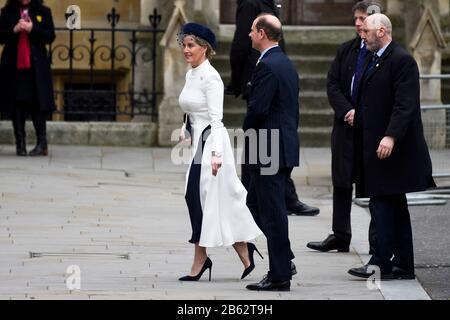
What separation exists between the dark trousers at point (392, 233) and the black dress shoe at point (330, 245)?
1140 millimetres

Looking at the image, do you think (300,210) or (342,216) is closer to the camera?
(342,216)

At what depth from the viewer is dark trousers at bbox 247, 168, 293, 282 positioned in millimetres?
10234

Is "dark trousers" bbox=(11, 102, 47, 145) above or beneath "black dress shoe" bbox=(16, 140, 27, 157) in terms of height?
above

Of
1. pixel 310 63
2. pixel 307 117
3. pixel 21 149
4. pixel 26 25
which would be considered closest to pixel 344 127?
pixel 26 25

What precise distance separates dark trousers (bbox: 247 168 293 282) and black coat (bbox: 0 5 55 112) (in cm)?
743

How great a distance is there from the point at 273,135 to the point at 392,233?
1.23 meters

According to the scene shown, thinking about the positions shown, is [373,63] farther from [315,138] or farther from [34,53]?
[315,138]

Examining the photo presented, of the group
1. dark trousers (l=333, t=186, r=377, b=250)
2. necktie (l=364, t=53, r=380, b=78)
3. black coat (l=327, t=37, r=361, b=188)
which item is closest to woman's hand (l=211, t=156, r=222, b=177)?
necktie (l=364, t=53, r=380, b=78)

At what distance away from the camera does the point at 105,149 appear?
18656mm

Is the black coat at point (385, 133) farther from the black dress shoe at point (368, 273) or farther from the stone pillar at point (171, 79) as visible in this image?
the stone pillar at point (171, 79)

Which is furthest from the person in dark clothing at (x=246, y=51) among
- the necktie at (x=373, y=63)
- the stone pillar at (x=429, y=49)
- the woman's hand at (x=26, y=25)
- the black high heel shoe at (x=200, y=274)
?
the stone pillar at (x=429, y=49)

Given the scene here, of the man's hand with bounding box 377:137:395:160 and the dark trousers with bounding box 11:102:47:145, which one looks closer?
the man's hand with bounding box 377:137:395:160

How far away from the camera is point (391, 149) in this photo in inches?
415

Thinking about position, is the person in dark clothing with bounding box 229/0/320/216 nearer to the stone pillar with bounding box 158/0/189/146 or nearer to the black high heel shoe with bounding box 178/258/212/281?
the black high heel shoe with bounding box 178/258/212/281
